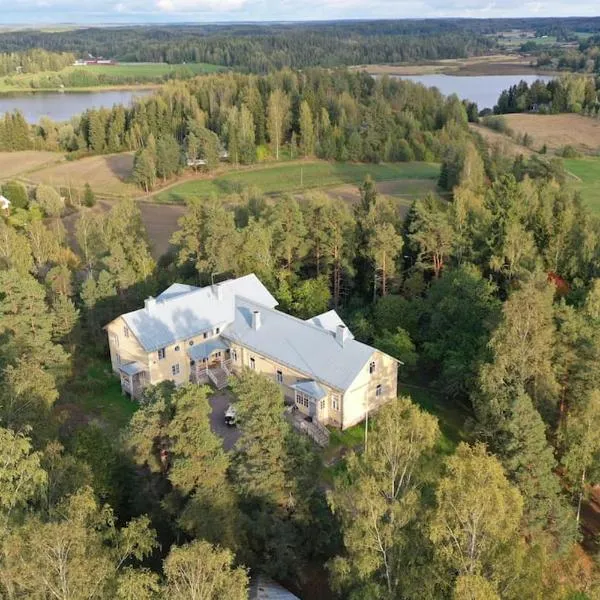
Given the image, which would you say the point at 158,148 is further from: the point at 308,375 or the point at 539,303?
the point at 539,303

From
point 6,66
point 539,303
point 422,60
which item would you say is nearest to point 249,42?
point 422,60

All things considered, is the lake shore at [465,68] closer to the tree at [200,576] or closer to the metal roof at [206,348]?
the metal roof at [206,348]

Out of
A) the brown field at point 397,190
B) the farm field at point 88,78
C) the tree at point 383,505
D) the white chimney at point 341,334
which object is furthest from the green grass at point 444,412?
the farm field at point 88,78

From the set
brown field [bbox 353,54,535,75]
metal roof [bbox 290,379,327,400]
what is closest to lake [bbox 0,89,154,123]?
brown field [bbox 353,54,535,75]

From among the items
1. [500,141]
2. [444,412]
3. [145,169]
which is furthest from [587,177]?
[444,412]

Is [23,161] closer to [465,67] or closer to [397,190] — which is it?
[397,190]

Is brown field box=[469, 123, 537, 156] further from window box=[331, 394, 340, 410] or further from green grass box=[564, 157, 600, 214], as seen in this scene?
window box=[331, 394, 340, 410]
